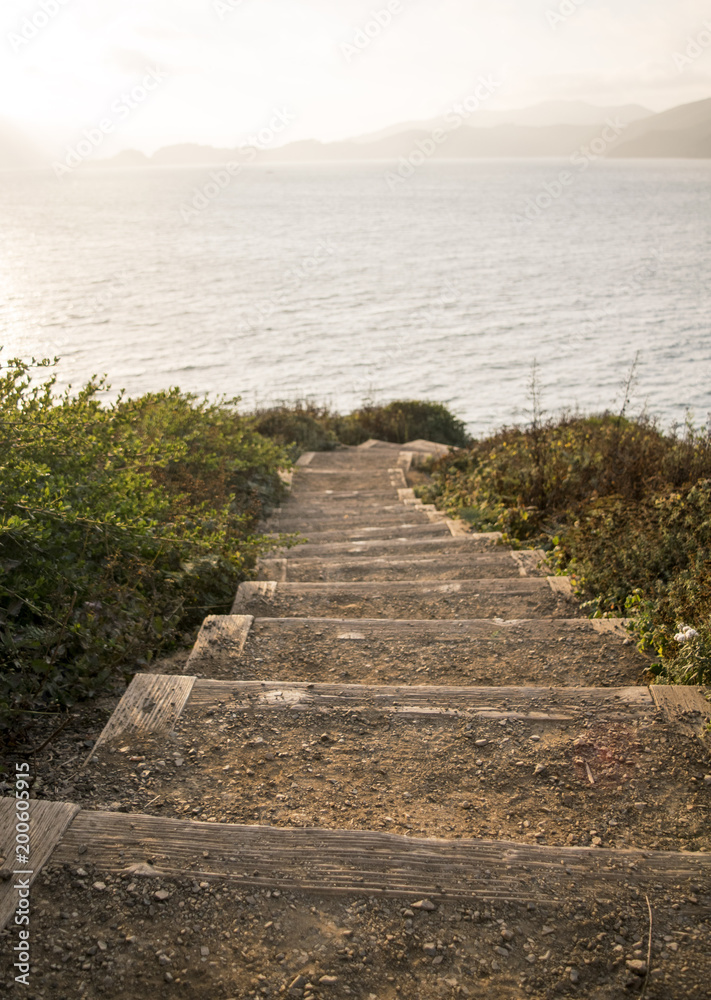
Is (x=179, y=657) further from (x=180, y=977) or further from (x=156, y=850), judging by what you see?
(x=180, y=977)

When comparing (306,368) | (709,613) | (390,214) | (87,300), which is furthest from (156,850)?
(390,214)

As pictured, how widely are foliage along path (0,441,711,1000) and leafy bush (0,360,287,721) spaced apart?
1.24 feet

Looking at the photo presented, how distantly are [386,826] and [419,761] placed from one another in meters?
0.40

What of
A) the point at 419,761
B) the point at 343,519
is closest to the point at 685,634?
the point at 419,761

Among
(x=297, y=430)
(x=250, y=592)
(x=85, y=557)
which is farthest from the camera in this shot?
(x=297, y=430)

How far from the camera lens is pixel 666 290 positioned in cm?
4212

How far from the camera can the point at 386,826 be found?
2521 millimetres

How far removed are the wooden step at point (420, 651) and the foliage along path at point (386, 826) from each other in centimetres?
1

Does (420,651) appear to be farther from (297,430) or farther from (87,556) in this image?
(297,430)

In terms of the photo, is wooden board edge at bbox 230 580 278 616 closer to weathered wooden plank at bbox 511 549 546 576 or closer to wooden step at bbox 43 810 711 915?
weathered wooden plank at bbox 511 549 546 576

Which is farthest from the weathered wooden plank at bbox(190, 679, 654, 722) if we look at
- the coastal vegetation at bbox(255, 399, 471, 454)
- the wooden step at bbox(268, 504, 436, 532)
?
the coastal vegetation at bbox(255, 399, 471, 454)

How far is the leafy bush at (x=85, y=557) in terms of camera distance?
125 inches

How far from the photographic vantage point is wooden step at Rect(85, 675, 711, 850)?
257cm

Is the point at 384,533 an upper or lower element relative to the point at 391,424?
upper
